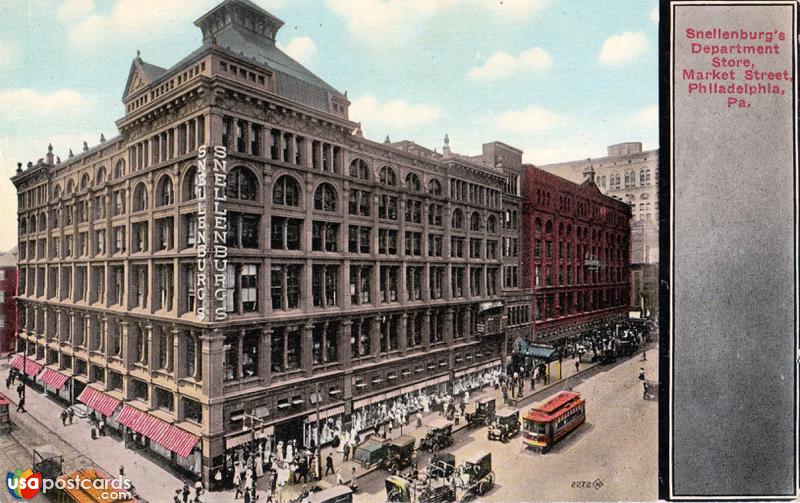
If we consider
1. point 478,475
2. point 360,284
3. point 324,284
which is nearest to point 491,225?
point 360,284

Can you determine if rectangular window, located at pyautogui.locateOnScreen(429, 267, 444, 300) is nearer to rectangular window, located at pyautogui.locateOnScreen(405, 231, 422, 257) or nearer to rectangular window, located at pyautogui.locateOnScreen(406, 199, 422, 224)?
rectangular window, located at pyautogui.locateOnScreen(405, 231, 422, 257)

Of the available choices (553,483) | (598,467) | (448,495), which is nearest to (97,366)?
(448,495)

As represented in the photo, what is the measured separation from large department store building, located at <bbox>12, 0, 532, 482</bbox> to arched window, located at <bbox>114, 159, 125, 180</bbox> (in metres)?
0.04

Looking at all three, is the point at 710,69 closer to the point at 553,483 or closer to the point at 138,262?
the point at 553,483

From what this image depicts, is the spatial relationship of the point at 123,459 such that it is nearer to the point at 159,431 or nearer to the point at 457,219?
the point at 159,431

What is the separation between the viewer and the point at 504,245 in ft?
67.2

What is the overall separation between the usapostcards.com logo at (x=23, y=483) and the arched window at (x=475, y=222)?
17183 mm

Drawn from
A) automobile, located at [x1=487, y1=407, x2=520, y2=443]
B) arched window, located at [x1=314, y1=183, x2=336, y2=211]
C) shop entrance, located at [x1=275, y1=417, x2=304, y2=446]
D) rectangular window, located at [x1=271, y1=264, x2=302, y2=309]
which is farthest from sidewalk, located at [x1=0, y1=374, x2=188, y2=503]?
automobile, located at [x1=487, y1=407, x2=520, y2=443]

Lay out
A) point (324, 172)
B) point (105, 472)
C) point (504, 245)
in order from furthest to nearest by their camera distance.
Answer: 1. point (504, 245)
2. point (324, 172)
3. point (105, 472)

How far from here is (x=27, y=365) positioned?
14.8 m

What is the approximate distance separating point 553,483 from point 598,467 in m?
1.60

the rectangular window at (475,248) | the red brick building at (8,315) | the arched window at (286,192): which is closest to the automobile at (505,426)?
the rectangular window at (475,248)

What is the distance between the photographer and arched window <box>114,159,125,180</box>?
1411cm

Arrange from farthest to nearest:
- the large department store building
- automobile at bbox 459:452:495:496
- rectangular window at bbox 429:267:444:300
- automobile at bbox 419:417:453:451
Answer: rectangular window at bbox 429:267:444:300 → automobile at bbox 419:417:453:451 → automobile at bbox 459:452:495:496 → the large department store building
